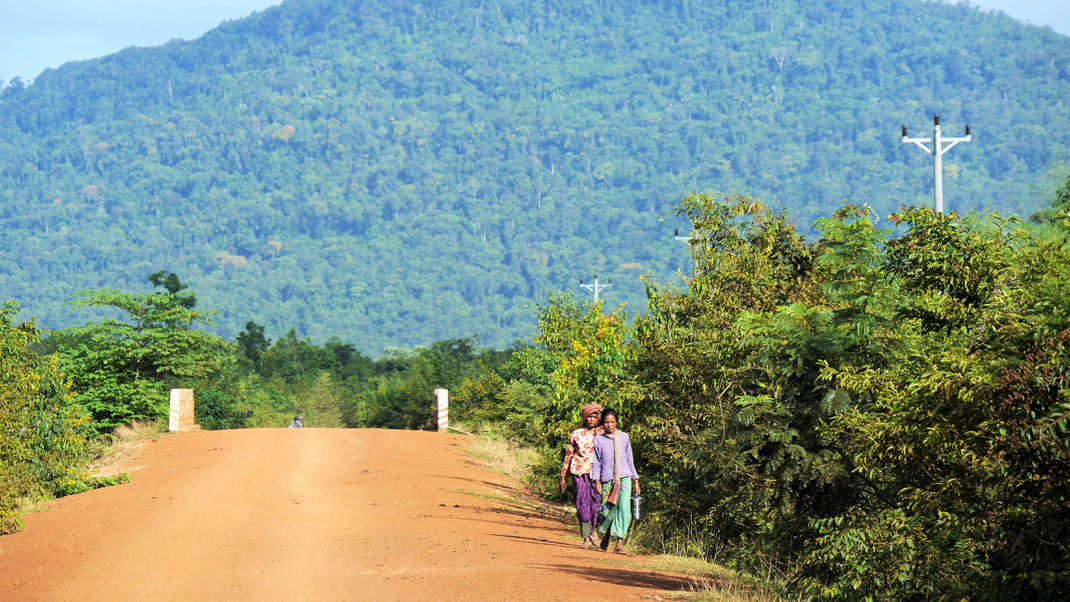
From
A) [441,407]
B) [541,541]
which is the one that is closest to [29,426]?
[541,541]

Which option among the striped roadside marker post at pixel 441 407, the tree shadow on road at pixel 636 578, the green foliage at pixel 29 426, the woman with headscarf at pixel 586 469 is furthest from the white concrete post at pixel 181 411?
the tree shadow on road at pixel 636 578

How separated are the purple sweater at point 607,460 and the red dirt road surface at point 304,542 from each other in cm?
77

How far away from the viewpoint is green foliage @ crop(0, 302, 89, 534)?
1323 cm

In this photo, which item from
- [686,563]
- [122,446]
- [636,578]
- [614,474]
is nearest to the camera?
[636,578]

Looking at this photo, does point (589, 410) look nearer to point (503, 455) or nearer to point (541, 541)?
point (541, 541)

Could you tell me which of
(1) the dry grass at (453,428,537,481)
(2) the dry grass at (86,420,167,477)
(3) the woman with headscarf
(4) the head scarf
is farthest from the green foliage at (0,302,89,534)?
(1) the dry grass at (453,428,537,481)

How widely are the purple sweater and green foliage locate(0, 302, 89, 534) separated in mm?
6156

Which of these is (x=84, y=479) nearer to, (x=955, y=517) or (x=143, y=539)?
(x=143, y=539)

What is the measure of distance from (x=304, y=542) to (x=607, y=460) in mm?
3057

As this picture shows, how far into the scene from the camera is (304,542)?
11.9m

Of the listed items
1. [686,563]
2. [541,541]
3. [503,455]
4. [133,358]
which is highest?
[133,358]

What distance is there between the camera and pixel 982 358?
6668mm

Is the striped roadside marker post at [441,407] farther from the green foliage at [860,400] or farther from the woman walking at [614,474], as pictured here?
the woman walking at [614,474]

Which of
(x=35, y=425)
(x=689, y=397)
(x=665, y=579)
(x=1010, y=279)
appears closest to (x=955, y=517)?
(x=1010, y=279)
